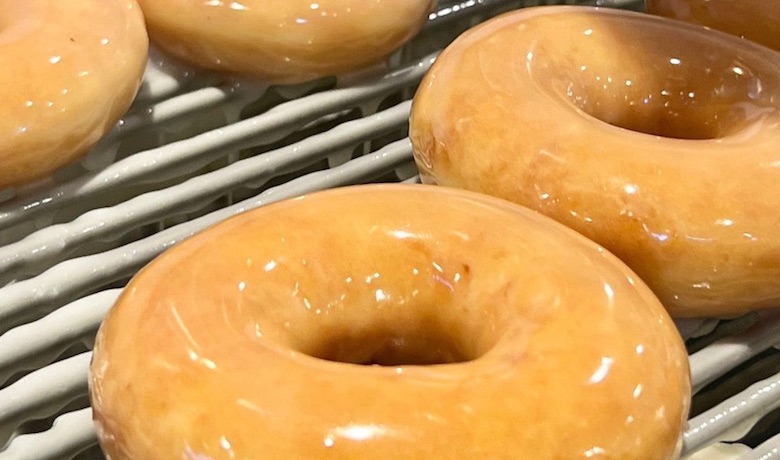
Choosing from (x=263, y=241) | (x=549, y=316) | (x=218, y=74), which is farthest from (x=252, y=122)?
(x=549, y=316)

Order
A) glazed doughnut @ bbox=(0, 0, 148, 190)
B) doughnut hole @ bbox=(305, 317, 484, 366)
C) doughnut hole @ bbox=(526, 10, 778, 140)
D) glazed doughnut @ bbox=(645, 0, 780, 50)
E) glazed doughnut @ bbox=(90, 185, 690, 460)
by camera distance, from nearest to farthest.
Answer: glazed doughnut @ bbox=(90, 185, 690, 460), doughnut hole @ bbox=(305, 317, 484, 366), glazed doughnut @ bbox=(0, 0, 148, 190), doughnut hole @ bbox=(526, 10, 778, 140), glazed doughnut @ bbox=(645, 0, 780, 50)

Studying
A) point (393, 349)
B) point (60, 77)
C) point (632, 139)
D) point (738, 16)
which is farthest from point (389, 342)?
point (738, 16)

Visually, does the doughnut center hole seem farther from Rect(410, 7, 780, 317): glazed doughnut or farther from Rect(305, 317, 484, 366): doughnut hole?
Rect(410, 7, 780, 317): glazed doughnut

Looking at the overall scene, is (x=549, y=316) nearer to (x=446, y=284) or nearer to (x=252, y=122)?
(x=446, y=284)

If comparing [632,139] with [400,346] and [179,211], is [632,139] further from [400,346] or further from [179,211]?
[179,211]

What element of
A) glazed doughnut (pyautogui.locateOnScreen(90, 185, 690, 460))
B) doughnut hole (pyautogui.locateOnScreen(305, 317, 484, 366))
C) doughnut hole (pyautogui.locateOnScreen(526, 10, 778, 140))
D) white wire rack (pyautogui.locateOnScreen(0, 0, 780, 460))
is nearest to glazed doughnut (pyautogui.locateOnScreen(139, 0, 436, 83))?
white wire rack (pyautogui.locateOnScreen(0, 0, 780, 460))
